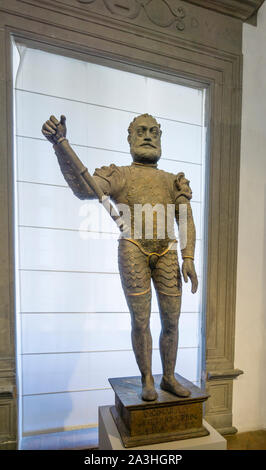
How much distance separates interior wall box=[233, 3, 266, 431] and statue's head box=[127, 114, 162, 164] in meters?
1.46

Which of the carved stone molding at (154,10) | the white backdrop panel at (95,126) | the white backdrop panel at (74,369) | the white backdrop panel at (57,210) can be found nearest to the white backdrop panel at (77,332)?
the white backdrop panel at (74,369)

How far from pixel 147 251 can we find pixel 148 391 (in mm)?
885

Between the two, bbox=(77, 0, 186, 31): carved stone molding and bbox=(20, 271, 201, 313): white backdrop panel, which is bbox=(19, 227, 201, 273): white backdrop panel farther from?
bbox=(77, 0, 186, 31): carved stone molding

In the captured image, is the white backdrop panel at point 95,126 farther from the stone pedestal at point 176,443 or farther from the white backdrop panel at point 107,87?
the stone pedestal at point 176,443

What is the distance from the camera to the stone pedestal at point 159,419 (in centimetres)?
165

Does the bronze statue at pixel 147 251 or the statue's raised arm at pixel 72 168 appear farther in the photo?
the bronze statue at pixel 147 251

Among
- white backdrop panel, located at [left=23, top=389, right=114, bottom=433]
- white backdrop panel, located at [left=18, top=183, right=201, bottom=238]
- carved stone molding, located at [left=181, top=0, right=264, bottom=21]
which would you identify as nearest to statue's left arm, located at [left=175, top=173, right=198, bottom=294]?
white backdrop panel, located at [left=18, top=183, right=201, bottom=238]

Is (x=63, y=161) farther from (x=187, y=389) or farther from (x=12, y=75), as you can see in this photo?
(x=187, y=389)

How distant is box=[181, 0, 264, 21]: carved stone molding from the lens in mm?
2844

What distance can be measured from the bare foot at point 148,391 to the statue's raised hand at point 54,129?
1594mm

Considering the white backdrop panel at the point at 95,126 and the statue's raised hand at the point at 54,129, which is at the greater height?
the white backdrop panel at the point at 95,126

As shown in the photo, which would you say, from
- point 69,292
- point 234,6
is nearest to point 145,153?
point 69,292

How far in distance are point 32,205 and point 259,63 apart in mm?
2890

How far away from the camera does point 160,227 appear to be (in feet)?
6.07
